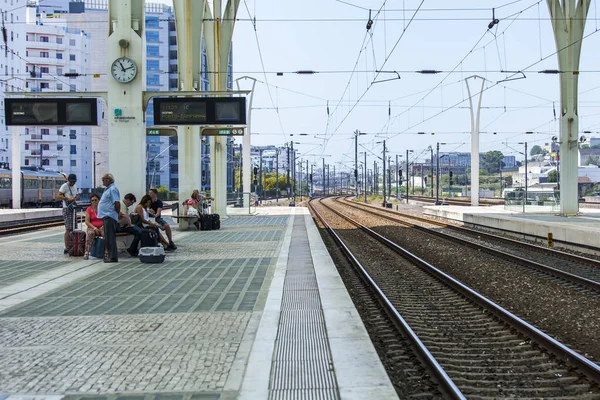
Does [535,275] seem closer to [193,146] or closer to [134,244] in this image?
[134,244]

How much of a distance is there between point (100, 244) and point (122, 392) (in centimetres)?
903

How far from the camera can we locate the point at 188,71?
75.4ft

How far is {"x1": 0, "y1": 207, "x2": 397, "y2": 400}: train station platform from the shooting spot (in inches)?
188

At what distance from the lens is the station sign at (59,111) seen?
16.0m

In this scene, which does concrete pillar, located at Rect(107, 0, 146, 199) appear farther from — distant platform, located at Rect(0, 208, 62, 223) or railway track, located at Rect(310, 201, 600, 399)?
distant platform, located at Rect(0, 208, 62, 223)

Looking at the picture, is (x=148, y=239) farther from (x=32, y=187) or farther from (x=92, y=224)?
(x=32, y=187)

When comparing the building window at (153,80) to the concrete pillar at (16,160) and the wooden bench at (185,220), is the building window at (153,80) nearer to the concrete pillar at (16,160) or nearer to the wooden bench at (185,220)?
the concrete pillar at (16,160)

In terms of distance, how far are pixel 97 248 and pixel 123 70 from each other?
15.3ft

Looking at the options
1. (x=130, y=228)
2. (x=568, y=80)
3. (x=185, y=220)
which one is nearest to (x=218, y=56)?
(x=185, y=220)

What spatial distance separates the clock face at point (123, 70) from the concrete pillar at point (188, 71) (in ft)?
22.9

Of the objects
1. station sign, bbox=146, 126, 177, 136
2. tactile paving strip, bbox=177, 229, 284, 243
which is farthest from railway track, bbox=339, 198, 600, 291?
station sign, bbox=146, 126, 177, 136

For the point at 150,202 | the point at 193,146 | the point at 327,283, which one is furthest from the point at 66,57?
the point at 327,283

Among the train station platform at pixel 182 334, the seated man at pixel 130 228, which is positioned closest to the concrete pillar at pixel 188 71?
the seated man at pixel 130 228

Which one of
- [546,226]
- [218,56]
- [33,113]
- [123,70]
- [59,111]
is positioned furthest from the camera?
[218,56]
